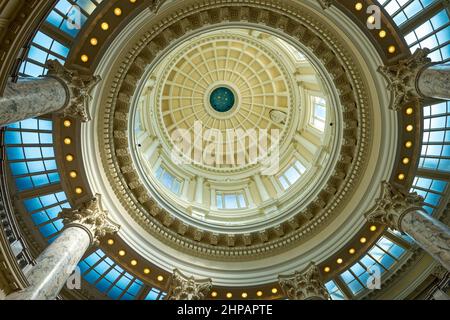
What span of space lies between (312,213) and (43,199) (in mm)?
16597

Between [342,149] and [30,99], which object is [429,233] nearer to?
[342,149]

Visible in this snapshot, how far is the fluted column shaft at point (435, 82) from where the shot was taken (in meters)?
13.2

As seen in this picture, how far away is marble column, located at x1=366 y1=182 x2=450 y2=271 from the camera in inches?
563

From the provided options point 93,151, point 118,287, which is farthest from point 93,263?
point 93,151

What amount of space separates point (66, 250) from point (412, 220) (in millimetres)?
15967

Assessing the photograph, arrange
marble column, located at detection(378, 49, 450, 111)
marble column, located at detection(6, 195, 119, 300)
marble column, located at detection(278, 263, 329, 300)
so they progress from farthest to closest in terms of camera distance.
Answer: marble column, located at detection(278, 263, 329, 300)
marble column, located at detection(378, 49, 450, 111)
marble column, located at detection(6, 195, 119, 300)

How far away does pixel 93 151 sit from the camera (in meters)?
19.5

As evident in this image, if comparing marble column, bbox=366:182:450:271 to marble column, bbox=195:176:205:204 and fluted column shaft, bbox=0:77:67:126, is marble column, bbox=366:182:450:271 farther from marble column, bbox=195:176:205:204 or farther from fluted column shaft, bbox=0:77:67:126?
fluted column shaft, bbox=0:77:67:126

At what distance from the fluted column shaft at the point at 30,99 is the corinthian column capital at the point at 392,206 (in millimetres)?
16930

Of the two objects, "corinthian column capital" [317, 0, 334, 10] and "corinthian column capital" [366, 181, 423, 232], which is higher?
"corinthian column capital" [317, 0, 334, 10]

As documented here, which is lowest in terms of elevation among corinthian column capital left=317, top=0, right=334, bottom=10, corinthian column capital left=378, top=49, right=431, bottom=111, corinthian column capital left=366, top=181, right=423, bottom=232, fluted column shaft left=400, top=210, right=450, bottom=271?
fluted column shaft left=400, top=210, right=450, bottom=271

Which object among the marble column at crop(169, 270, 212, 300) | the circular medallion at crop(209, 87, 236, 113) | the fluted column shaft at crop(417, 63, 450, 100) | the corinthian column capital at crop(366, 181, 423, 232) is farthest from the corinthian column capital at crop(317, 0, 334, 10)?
the circular medallion at crop(209, 87, 236, 113)

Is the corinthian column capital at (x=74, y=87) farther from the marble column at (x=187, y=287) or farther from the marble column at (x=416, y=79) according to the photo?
the marble column at (x=416, y=79)

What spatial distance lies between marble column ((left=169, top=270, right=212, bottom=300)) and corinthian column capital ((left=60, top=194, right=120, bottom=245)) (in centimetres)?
480
